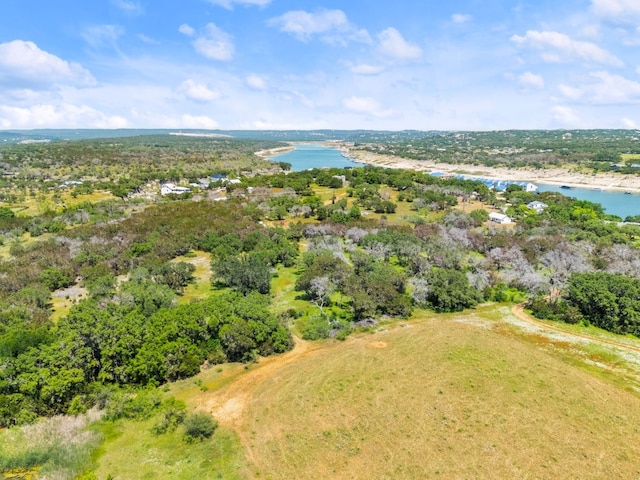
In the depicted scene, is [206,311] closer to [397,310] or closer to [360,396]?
[360,396]

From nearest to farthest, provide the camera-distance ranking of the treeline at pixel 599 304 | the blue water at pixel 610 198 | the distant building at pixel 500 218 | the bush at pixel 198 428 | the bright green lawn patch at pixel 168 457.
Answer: the bright green lawn patch at pixel 168 457 → the bush at pixel 198 428 → the treeline at pixel 599 304 → the distant building at pixel 500 218 → the blue water at pixel 610 198

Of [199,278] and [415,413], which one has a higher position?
[415,413]

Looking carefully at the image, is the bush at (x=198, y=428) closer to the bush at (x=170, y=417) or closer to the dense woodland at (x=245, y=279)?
the bush at (x=170, y=417)

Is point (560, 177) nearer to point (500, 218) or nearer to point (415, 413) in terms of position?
point (500, 218)

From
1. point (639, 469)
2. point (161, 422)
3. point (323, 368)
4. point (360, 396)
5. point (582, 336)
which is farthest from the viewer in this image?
point (582, 336)

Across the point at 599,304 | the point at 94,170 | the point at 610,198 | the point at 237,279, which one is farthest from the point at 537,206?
the point at 94,170

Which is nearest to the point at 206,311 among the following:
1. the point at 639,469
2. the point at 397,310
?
the point at 397,310

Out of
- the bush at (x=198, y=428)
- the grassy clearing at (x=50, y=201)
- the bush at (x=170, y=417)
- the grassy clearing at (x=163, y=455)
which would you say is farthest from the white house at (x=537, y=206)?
the grassy clearing at (x=50, y=201)
